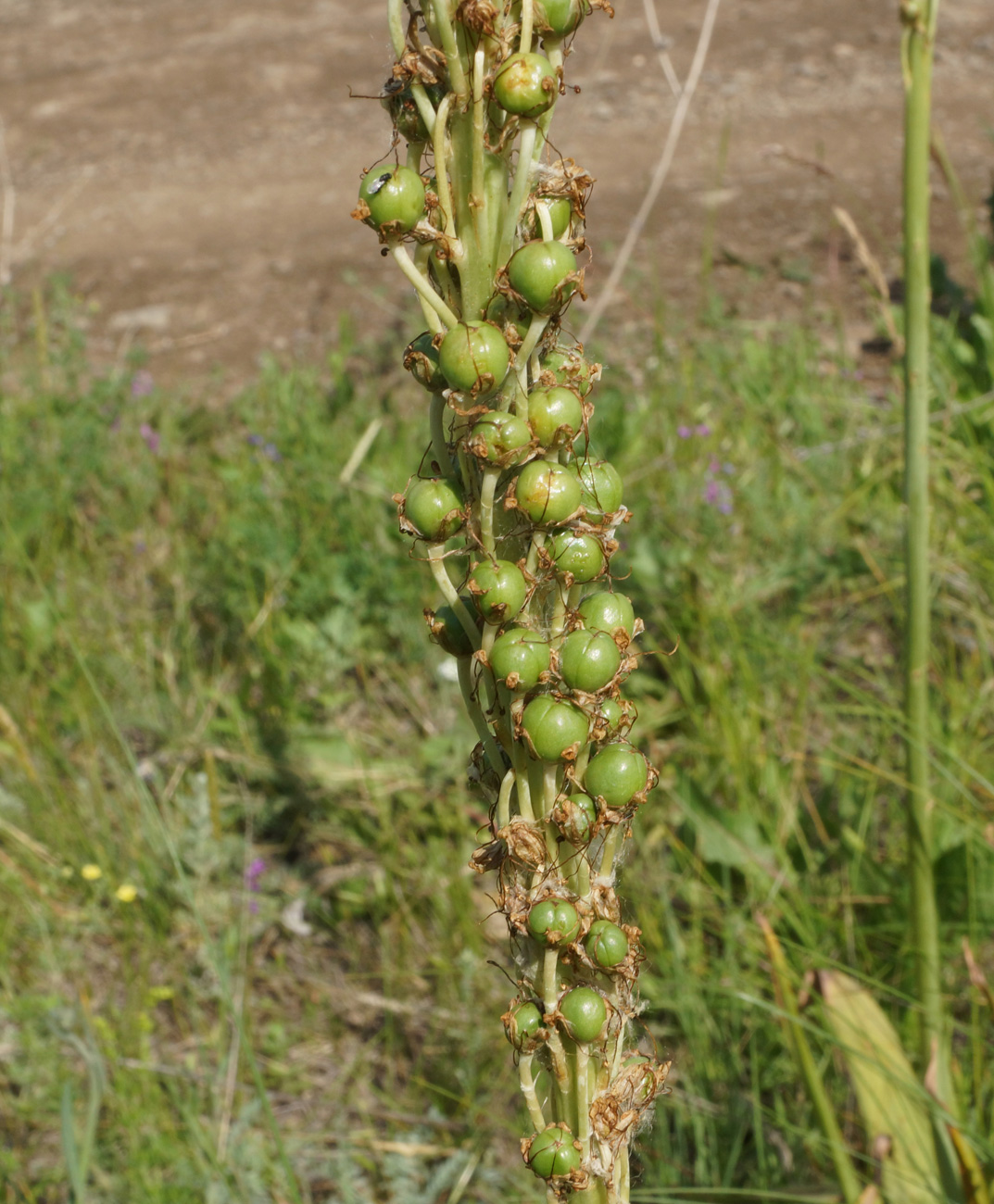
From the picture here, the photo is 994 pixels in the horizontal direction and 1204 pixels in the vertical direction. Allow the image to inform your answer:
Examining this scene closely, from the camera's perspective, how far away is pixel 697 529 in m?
3.18

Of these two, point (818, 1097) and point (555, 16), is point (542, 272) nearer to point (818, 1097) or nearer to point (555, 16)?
point (555, 16)

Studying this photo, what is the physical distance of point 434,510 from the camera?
865 millimetres

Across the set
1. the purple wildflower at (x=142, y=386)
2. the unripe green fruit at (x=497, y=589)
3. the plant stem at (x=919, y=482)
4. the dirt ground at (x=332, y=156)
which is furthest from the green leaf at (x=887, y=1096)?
the purple wildflower at (x=142, y=386)

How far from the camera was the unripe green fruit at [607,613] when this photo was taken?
0.89 m

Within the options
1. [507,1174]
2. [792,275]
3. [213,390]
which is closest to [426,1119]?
[507,1174]

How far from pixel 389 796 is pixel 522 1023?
6.32 ft

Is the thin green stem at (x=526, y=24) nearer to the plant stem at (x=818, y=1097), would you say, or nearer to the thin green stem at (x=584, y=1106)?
the thin green stem at (x=584, y=1106)

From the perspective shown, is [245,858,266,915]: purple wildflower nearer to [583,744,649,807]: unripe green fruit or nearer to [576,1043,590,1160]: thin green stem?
[576,1043,590,1160]: thin green stem

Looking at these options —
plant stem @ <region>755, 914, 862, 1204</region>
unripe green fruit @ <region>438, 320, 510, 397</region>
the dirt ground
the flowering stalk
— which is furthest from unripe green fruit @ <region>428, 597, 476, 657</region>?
the dirt ground

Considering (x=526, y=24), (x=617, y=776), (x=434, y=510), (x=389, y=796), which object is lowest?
(x=389, y=796)

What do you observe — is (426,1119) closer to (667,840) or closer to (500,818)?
(667,840)

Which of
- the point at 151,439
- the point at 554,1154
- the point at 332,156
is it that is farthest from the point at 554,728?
the point at 332,156

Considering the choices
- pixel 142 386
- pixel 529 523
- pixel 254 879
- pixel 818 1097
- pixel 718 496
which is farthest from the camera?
pixel 142 386

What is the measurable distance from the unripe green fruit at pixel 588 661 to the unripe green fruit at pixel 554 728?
0.02 meters
